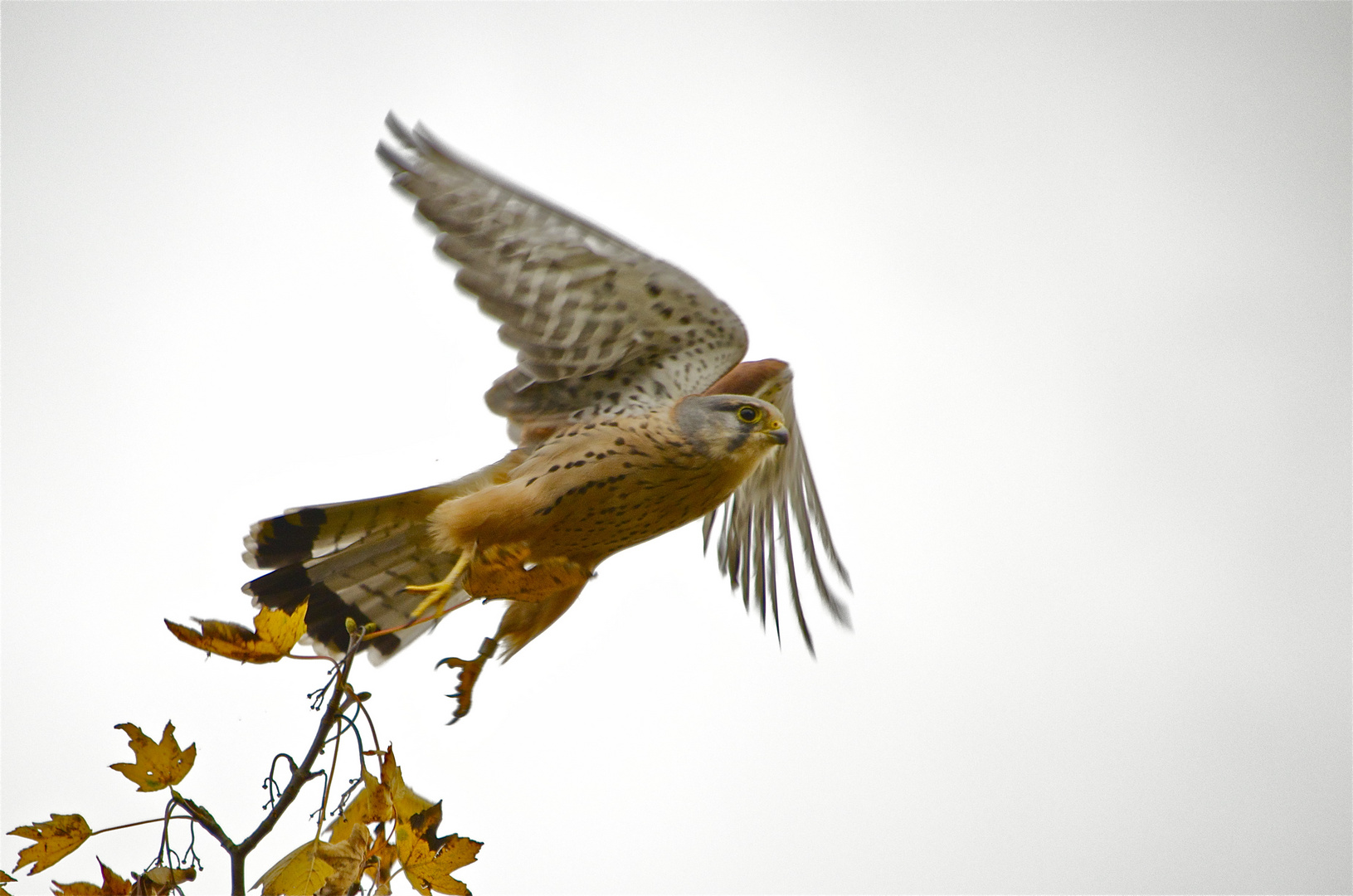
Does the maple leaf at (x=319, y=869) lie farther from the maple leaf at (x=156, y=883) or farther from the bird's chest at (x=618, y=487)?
the bird's chest at (x=618, y=487)

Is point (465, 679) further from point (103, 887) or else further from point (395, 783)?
point (103, 887)

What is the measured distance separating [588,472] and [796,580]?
116cm

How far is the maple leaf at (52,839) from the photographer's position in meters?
1.31

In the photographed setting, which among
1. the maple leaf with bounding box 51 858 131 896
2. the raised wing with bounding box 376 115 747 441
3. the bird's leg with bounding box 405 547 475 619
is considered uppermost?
the raised wing with bounding box 376 115 747 441

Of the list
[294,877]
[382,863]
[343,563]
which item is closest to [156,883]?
[294,877]

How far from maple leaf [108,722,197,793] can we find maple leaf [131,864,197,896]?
4.0 inches

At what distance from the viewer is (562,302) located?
2.31 meters

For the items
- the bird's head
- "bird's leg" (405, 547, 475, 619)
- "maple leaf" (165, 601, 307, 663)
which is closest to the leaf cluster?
"maple leaf" (165, 601, 307, 663)

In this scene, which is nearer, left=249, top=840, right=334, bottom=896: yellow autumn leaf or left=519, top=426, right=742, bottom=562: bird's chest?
left=249, top=840, right=334, bottom=896: yellow autumn leaf

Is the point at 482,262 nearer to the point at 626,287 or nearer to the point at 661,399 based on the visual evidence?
the point at 626,287

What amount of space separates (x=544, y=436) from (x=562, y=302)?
31cm

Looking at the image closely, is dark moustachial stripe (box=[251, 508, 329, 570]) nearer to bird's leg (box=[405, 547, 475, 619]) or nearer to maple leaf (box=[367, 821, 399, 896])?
bird's leg (box=[405, 547, 475, 619])

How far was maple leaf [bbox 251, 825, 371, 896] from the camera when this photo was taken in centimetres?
Answer: 125

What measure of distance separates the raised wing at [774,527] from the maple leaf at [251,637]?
1813mm
